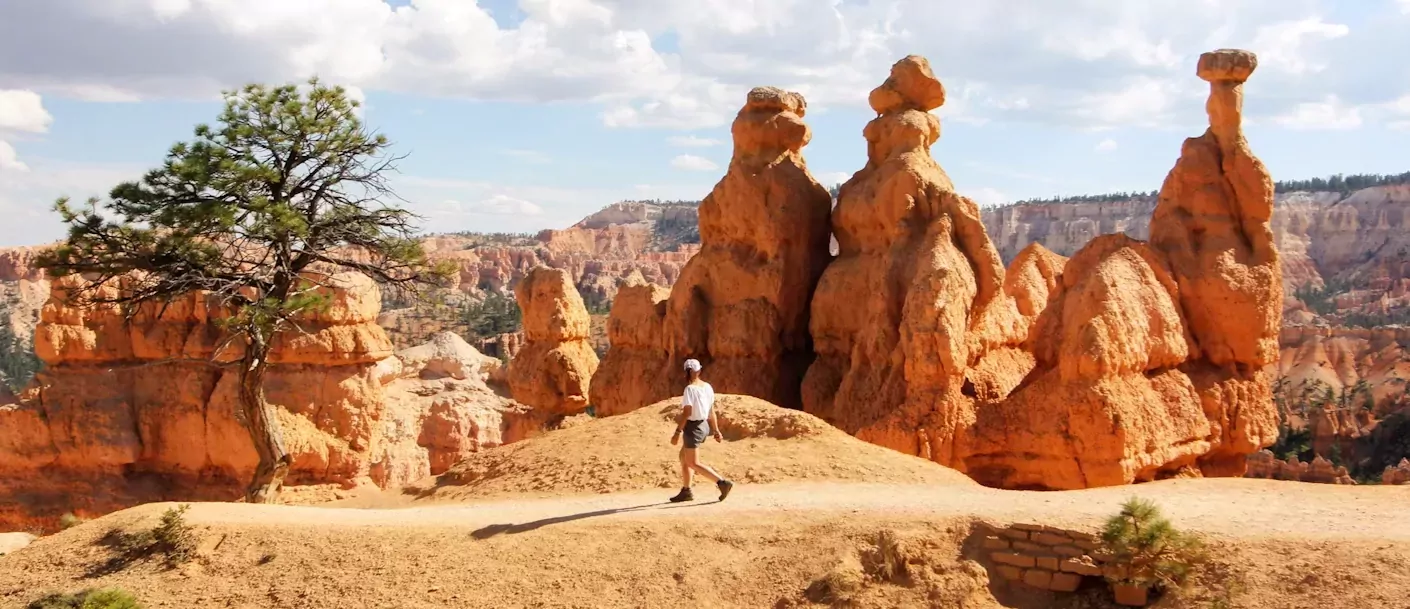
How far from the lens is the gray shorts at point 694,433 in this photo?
1127cm

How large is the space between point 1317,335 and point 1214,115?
5178 cm

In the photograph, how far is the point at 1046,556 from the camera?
31.4ft

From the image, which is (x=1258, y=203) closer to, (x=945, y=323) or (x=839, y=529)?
(x=945, y=323)

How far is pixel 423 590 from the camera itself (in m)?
10.0

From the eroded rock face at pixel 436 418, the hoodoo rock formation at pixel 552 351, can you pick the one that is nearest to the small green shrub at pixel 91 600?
the eroded rock face at pixel 436 418

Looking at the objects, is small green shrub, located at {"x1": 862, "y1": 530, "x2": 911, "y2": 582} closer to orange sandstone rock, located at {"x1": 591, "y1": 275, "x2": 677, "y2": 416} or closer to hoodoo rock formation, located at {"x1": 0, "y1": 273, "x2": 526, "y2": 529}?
orange sandstone rock, located at {"x1": 591, "y1": 275, "x2": 677, "y2": 416}

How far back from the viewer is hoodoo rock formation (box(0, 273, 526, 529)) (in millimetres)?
22094

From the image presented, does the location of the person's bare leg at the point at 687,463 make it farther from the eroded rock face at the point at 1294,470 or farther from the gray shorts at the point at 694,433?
the eroded rock face at the point at 1294,470

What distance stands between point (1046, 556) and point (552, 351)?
17105 mm

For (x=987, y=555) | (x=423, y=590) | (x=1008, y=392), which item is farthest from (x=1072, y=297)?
(x=423, y=590)

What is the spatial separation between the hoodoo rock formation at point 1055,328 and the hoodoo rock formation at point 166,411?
9561mm

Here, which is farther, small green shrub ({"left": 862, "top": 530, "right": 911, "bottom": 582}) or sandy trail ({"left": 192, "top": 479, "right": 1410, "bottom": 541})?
sandy trail ({"left": 192, "top": 479, "right": 1410, "bottom": 541})

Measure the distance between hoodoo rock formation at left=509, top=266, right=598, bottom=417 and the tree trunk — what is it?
1046 centimetres

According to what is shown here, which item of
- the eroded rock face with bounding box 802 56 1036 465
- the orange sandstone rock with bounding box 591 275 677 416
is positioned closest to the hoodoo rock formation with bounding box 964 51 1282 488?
the eroded rock face with bounding box 802 56 1036 465
